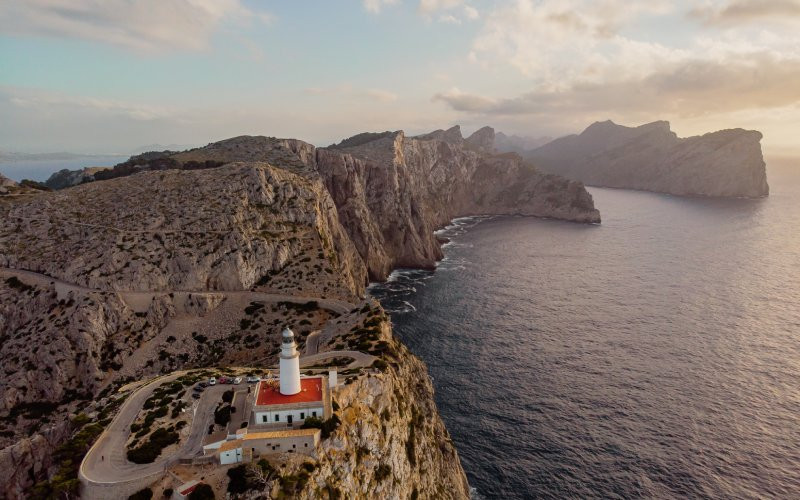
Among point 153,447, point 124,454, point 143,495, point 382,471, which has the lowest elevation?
point 382,471

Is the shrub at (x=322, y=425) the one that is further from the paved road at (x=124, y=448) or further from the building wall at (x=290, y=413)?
the paved road at (x=124, y=448)

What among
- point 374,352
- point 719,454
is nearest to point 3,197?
point 374,352

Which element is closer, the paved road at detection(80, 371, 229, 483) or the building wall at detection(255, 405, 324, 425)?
the paved road at detection(80, 371, 229, 483)

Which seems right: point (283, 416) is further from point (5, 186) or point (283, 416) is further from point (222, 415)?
point (5, 186)

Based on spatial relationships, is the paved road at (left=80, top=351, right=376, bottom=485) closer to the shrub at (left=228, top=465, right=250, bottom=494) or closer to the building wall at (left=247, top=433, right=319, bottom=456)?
the shrub at (left=228, top=465, right=250, bottom=494)

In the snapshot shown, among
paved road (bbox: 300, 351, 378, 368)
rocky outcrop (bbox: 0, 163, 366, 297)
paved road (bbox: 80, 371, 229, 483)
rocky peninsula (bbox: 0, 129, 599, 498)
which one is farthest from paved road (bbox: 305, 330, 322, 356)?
paved road (bbox: 80, 371, 229, 483)

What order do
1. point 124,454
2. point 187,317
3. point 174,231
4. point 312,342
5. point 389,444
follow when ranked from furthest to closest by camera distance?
1. point 174,231
2. point 187,317
3. point 312,342
4. point 389,444
5. point 124,454

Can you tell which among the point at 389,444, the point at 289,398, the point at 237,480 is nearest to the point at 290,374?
the point at 289,398

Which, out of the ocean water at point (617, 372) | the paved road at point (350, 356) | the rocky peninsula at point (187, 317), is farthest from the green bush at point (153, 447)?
the ocean water at point (617, 372)
